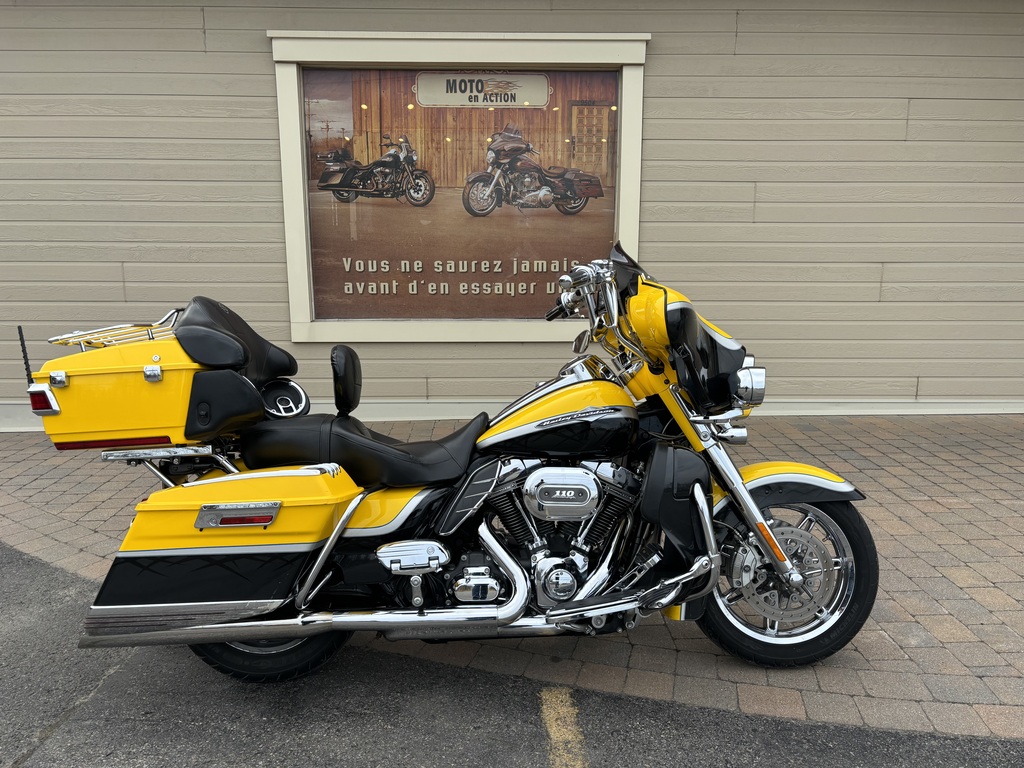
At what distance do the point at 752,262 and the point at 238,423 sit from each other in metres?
5.14

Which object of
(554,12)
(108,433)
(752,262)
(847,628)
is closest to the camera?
(108,433)

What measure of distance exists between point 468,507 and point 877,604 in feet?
7.01

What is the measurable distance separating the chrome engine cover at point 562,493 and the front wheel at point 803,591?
609 mm

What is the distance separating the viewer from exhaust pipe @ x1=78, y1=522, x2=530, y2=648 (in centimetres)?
237

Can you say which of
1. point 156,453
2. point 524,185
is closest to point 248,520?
point 156,453

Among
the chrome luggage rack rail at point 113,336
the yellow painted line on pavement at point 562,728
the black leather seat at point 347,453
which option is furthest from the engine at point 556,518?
the chrome luggage rack rail at point 113,336

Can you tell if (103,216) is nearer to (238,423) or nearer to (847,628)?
(238,423)

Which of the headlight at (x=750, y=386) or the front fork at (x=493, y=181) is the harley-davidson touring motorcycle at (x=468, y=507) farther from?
the front fork at (x=493, y=181)

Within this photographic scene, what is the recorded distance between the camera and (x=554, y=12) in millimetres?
5797

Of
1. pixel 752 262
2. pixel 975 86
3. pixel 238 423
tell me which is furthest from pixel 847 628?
pixel 975 86

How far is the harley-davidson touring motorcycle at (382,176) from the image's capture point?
618 cm

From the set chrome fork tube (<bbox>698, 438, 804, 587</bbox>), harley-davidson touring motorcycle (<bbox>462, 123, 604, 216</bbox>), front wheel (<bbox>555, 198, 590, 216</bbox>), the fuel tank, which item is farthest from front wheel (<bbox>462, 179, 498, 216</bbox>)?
chrome fork tube (<bbox>698, 438, 804, 587</bbox>)

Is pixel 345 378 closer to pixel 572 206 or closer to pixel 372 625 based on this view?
pixel 372 625

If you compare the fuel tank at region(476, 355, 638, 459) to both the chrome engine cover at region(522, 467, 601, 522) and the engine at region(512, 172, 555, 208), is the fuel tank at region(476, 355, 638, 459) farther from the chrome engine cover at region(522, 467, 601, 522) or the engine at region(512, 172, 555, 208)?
the engine at region(512, 172, 555, 208)
